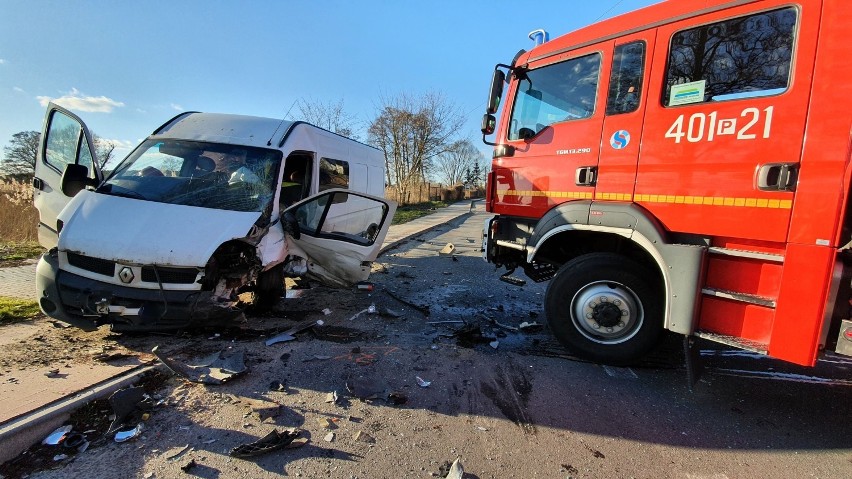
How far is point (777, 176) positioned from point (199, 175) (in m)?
5.42

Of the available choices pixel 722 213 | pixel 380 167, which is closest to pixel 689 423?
pixel 722 213

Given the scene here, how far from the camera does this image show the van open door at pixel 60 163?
481cm

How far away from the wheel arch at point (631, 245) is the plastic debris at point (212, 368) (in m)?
2.88

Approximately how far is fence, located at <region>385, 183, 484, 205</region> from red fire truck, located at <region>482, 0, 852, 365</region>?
18.1m

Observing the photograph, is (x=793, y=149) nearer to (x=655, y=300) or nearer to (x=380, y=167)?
(x=655, y=300)

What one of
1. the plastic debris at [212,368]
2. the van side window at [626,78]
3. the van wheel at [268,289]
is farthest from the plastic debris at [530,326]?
the plastic debris at [212,368]

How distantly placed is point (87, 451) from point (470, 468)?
2.33 metres

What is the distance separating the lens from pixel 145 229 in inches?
152

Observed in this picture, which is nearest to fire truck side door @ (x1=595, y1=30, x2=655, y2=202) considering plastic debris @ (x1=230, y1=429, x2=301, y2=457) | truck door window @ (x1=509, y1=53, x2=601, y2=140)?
truck door window @ (x1=509, y1=53, x2=601, y2=140)

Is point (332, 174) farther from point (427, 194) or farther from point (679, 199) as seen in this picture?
point (427, 194)

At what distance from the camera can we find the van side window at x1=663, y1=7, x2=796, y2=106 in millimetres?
3029

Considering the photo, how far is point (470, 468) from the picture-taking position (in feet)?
8.25

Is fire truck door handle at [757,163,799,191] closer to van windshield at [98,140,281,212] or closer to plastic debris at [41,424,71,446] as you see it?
van windshield at [98,140,281,212]

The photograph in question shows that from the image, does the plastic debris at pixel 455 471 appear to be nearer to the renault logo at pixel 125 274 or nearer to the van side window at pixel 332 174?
the renault logo at pixel 125 274
